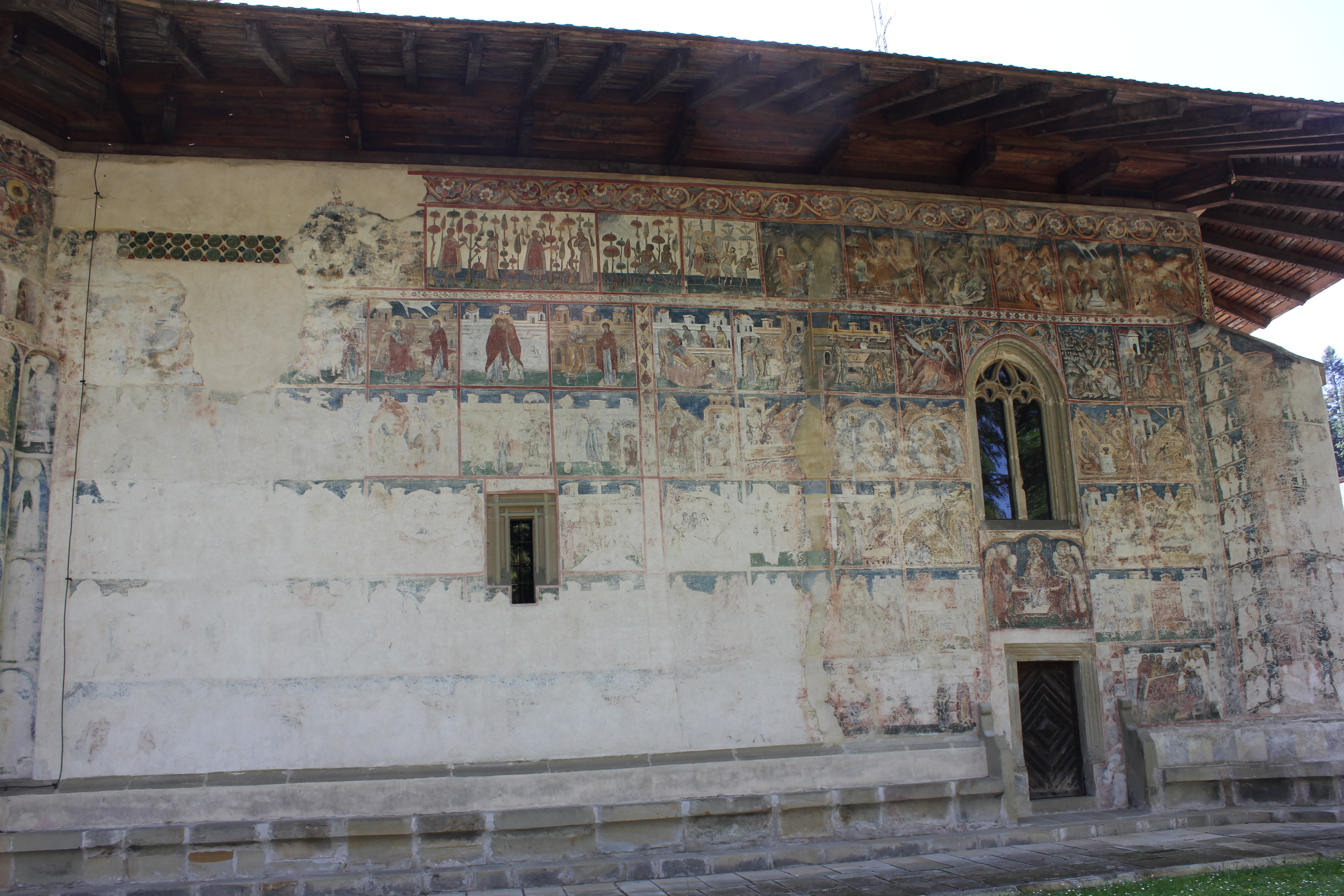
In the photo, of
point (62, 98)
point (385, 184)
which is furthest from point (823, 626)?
point (62, 98)

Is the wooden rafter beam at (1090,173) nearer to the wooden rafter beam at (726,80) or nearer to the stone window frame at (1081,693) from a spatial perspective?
the wooden rafter beam at (726,80)

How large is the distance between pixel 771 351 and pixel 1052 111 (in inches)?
137

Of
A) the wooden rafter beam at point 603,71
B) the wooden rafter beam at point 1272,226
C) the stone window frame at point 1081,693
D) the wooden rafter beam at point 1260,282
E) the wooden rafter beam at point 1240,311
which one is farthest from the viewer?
the wooden rafter beam at point 1240,311

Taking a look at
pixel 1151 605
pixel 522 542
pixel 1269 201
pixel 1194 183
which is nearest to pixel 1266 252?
pixel 1269 201

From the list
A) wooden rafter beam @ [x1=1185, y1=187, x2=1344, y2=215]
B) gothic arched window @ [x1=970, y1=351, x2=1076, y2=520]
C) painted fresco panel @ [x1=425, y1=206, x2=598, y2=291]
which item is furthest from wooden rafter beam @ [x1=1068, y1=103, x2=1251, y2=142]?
painted fresco panel @ [x1=425, y1=206, x2=598, y2=291]

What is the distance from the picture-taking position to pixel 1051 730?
998 cm

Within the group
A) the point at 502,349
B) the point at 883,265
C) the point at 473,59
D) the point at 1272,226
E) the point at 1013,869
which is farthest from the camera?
the point at 1272,226

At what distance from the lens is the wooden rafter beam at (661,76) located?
8867 millimetres

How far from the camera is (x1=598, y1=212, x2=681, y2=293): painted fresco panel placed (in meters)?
9.84

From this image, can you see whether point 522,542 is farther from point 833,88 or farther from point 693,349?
point 833,88

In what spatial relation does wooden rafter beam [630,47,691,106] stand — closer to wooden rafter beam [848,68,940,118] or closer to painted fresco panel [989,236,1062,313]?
wooden rafter beam [848,68,940,118]

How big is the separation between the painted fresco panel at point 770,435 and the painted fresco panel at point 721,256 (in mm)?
1101

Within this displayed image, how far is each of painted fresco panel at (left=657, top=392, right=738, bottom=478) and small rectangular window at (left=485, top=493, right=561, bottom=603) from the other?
1.15 m

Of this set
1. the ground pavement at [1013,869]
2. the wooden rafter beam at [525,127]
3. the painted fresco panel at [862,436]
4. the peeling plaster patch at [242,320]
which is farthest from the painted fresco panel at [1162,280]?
the peeling plaster patch at [242,320]
